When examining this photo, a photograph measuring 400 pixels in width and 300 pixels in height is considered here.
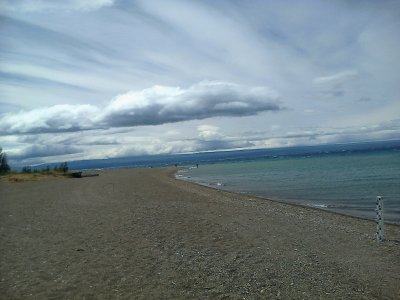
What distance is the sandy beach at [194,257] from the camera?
8.24m

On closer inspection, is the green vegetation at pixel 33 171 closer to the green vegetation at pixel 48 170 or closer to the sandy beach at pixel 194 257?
the green vegetation at pixel 48 170

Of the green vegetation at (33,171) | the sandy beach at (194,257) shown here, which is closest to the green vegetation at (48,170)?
the green vegetation at (33,171)

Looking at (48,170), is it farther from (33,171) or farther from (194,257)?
(194,257)

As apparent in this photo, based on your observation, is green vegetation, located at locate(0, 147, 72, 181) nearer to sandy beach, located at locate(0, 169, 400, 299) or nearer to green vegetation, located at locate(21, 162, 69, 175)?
green vegetation, located at locate(21, 162, 69, 175)

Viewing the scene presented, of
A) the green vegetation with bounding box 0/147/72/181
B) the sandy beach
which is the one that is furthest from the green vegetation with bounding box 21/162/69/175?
the sandy beach

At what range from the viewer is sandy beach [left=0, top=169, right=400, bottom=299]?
8.24m

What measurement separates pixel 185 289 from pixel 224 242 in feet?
14.8

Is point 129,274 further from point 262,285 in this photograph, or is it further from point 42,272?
point 262,285

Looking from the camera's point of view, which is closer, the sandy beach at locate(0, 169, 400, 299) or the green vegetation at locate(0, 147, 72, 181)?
the sandy beach at locate(0, 169, 400, 299)

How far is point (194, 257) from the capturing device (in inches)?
420

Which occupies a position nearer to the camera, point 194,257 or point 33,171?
point 194,257

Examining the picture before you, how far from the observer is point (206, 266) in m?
9.80

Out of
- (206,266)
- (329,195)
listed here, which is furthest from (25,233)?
(329,195)

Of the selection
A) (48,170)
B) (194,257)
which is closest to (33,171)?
(48,170)
